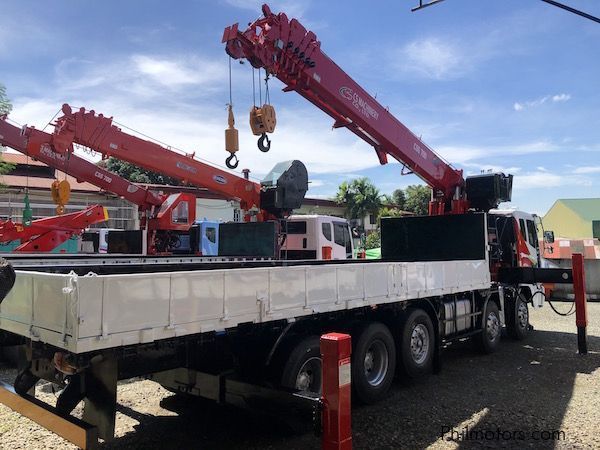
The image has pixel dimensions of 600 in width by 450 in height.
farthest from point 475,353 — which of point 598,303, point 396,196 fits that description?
point 396,196

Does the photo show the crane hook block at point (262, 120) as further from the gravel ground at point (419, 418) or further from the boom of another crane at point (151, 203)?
the boom of another crane at point (151, 203)

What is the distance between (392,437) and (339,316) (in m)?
1.29

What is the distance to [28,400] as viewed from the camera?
3654 millimetres

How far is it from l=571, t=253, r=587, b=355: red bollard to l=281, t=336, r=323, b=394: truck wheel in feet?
18.4

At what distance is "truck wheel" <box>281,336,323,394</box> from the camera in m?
4.68

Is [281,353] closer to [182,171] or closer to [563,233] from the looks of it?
[182,171]

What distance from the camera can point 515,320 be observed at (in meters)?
9.87

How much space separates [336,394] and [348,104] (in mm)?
6534

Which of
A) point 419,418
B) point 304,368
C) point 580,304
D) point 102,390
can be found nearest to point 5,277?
point 102,390

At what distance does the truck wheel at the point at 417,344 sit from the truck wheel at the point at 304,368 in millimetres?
1750

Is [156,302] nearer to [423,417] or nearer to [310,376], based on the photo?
[310,376]

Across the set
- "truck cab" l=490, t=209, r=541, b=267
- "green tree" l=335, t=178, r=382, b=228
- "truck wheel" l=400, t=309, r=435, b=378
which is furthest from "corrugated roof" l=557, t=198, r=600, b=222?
"truck wheel" l=400, t=309, r=435, b=378

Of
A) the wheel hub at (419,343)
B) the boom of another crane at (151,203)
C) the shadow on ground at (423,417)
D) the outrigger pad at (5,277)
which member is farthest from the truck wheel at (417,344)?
the boom of another crane at (151,203)

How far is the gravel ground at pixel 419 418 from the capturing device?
482cm
